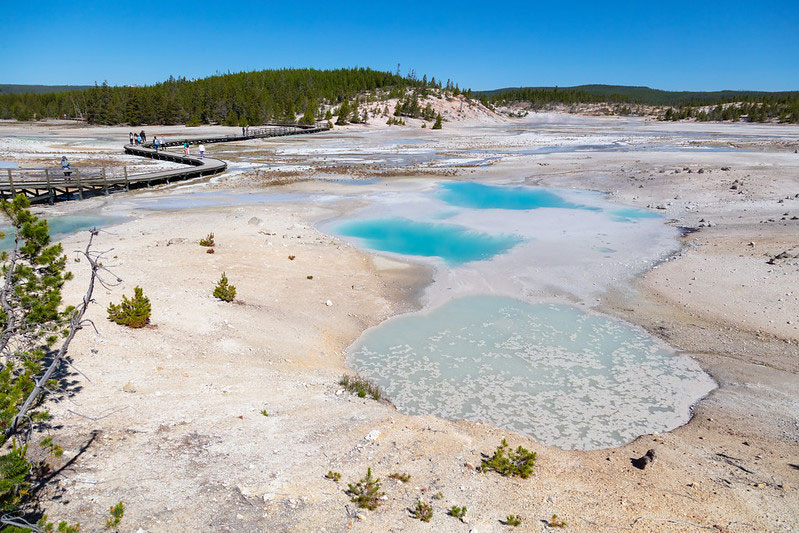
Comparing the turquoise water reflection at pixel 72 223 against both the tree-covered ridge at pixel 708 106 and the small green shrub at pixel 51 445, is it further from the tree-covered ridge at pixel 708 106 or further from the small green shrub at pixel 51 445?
the tree-covered ridge at pixel 708 106

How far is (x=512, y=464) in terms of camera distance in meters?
6.81

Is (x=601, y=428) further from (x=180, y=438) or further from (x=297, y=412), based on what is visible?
(x=180, y=438)

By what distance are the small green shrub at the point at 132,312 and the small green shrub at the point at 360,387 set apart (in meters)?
4.53

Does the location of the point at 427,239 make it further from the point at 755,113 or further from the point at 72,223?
the point at 755,113

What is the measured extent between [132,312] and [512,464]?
8.27 m

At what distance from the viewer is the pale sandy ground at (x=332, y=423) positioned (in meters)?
5.88

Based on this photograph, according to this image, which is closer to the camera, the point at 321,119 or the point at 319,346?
the point at 319,346

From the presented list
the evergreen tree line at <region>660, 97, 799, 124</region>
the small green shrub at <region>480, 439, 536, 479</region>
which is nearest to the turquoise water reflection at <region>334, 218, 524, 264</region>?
the small green shrub at <region>480, 439, 536, 479</region>

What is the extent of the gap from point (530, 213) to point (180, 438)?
21245mm

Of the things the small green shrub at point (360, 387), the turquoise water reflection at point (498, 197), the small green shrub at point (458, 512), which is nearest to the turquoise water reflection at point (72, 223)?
the small green shrub at point (360, 387)

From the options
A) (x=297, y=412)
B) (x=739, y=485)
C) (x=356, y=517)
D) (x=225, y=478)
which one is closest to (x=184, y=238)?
(x=297, y=412)

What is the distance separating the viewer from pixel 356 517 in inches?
225

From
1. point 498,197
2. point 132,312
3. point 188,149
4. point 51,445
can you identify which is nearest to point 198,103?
point 188,149

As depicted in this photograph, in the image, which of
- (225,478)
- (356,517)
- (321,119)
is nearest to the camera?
(356,517)
